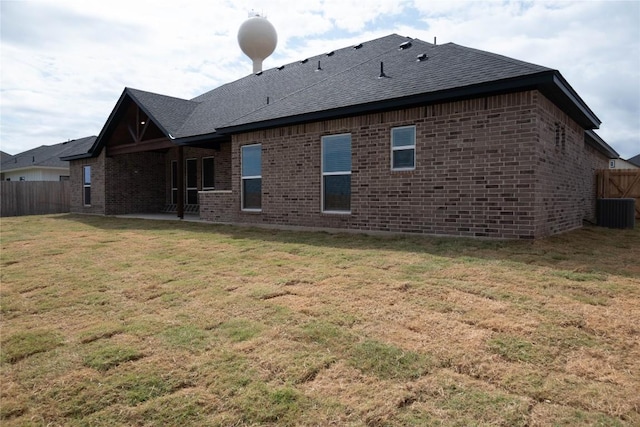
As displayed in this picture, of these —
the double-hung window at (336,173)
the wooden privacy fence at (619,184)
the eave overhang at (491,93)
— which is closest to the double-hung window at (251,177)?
the eave overhang at (491,93)

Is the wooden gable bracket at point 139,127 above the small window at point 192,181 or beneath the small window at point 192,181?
above

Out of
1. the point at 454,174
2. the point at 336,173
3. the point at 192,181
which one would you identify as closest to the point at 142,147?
the point at 192,181

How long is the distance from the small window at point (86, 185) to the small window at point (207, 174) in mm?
7158

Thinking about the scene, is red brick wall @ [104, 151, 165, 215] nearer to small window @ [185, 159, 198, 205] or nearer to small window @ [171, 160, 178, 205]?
small window @ [171, 160, 178, 205]

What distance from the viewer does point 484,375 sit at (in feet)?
8.96

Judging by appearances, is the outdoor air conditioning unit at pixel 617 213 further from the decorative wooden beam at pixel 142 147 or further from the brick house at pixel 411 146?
the decorative wooden beam at pixel 142 147

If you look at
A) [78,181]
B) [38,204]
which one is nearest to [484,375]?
[78,181]

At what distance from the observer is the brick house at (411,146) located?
767 centimetres

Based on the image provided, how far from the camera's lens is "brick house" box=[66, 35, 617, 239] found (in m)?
7.67

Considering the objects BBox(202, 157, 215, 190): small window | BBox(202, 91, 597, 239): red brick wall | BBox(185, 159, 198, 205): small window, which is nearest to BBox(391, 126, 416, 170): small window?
BBox(202, 91, 597, 239): red brick wall

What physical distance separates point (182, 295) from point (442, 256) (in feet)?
13.0

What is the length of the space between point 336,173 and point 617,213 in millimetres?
8311

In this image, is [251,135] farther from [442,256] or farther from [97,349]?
[97,349]

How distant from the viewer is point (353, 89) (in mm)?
10633
